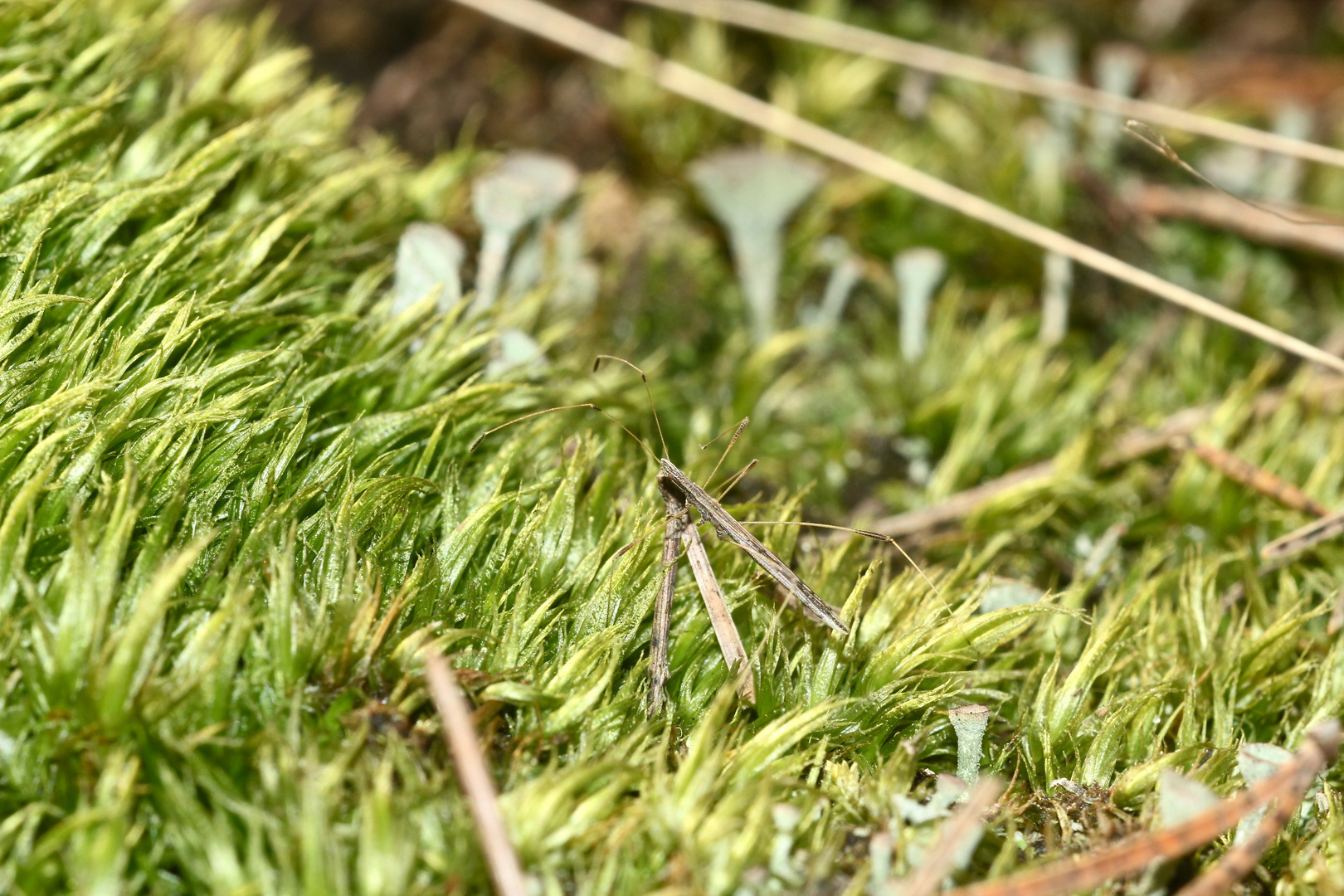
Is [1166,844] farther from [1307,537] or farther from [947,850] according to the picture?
[1307,537]

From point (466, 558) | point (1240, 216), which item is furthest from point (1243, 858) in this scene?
point (1240, 216)

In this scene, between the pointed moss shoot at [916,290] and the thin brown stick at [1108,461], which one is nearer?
the thin brown stick at [1108,461]

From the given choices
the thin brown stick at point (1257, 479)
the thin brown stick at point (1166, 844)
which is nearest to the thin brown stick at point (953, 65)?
the thin brown stick at point (1257, 479)

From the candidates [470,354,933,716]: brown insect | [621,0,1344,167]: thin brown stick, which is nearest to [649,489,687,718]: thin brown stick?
[470,354,933,716]: brown insect

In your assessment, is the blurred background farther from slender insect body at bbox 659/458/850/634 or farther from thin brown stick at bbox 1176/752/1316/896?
thin brown stick at bbox 1176/752/1316/896

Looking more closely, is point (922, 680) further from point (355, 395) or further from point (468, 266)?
point (468, 266)

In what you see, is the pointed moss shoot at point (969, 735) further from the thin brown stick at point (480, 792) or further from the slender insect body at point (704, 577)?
the thin brown stick at point (480, 792)

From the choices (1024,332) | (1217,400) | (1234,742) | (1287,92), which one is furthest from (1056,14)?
(1234,742)
